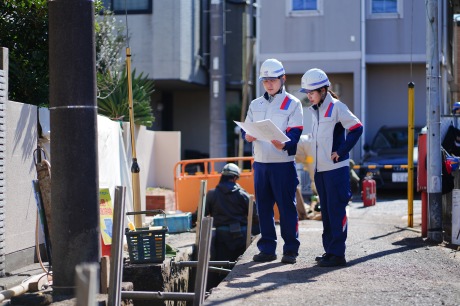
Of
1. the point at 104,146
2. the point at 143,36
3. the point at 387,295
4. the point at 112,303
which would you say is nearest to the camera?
the point at 112,303

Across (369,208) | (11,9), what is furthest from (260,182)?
(369,208)

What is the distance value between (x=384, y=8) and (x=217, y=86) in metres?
6.88

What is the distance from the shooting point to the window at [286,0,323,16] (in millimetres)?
22953

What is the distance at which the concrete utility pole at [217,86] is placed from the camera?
1812 cm

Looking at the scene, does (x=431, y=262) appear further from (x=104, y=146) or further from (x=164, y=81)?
(x=164, y=81)

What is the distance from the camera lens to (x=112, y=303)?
6.25 m

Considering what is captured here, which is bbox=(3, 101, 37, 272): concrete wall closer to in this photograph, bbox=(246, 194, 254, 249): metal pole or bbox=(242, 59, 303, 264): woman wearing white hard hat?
bbox=(242, 59, 303, 264): woman wearing white hard hat

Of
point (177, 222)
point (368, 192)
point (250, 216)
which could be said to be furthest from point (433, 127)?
point (368, 192)

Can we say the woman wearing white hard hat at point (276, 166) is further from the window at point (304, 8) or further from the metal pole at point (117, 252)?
the window at point (304, 8)

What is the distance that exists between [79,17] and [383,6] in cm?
1793

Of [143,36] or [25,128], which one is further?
[143,36]

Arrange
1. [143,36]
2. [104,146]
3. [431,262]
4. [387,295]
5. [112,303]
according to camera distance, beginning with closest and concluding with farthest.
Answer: [112,303] < [387,295] < [431,262] < [104,146] < [143,36]

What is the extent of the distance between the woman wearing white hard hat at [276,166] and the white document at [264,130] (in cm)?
16

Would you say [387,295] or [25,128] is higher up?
[25,128]
